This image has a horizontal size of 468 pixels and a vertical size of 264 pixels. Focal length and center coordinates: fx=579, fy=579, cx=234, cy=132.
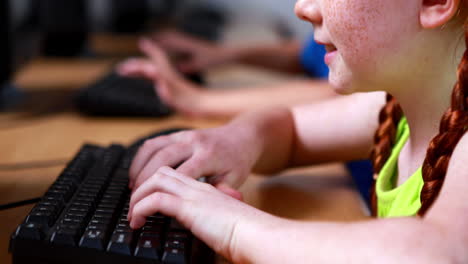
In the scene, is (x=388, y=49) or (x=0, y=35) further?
(x=0, y=35)

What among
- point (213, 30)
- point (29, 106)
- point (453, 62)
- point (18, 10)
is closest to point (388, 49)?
point (453, 62)

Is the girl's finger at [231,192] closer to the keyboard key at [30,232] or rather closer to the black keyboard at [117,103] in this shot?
the keyboard key at [30,232]

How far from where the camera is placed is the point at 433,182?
503 millimetres

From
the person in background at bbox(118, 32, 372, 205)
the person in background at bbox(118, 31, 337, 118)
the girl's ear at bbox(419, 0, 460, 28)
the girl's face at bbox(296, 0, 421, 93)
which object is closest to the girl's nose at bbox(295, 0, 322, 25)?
the girl's face at bbox(296, 0, 421, 93)

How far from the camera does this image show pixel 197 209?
0.51m

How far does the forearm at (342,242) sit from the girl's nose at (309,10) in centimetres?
22

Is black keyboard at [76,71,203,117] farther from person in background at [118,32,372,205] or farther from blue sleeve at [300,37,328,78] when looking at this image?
blue sleeve at [300,37,328,78]

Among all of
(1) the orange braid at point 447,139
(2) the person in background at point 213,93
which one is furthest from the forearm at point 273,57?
(1) the orange braid at point 447,139

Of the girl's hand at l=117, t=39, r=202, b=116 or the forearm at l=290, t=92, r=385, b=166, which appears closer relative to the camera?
the forearm at l=290, t=92, r=385, b=166

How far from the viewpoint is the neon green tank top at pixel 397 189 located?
1.92 ft

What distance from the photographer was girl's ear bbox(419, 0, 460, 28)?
511 millimetres

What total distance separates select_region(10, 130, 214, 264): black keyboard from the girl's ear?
29 cm

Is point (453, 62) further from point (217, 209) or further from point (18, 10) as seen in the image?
point (18, 10)

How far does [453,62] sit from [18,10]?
1298 mm
